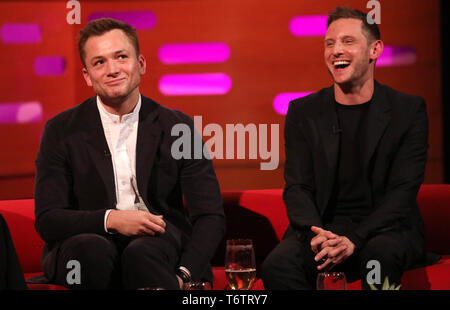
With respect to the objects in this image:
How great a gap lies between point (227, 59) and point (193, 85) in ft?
0.88

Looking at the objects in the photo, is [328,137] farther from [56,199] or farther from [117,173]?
[56,199]

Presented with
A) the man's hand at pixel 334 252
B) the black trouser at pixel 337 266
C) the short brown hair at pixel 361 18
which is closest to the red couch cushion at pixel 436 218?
the black trouser at pixel 337 266

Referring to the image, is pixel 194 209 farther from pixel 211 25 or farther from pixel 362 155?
pixel 211 25

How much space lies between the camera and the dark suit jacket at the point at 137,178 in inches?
102

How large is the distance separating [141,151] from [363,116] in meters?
1.03

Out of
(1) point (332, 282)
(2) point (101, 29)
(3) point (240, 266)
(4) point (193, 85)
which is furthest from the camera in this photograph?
(4) point (193, 85)

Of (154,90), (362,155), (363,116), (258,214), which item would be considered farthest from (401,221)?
(154,90)

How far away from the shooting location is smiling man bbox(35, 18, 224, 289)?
2514 mm

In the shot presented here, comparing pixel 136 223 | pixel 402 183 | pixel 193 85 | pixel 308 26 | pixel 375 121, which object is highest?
pixel 308 26

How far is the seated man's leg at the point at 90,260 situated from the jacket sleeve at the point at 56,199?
99 millimetres

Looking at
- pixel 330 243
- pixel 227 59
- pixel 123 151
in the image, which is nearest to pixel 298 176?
pixel 330 243

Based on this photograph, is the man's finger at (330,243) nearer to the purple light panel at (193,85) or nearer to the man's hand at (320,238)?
the man's hand at (320,238)

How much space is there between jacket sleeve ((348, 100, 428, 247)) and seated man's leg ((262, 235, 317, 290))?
21 centimetres

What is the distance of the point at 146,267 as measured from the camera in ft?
7.47
